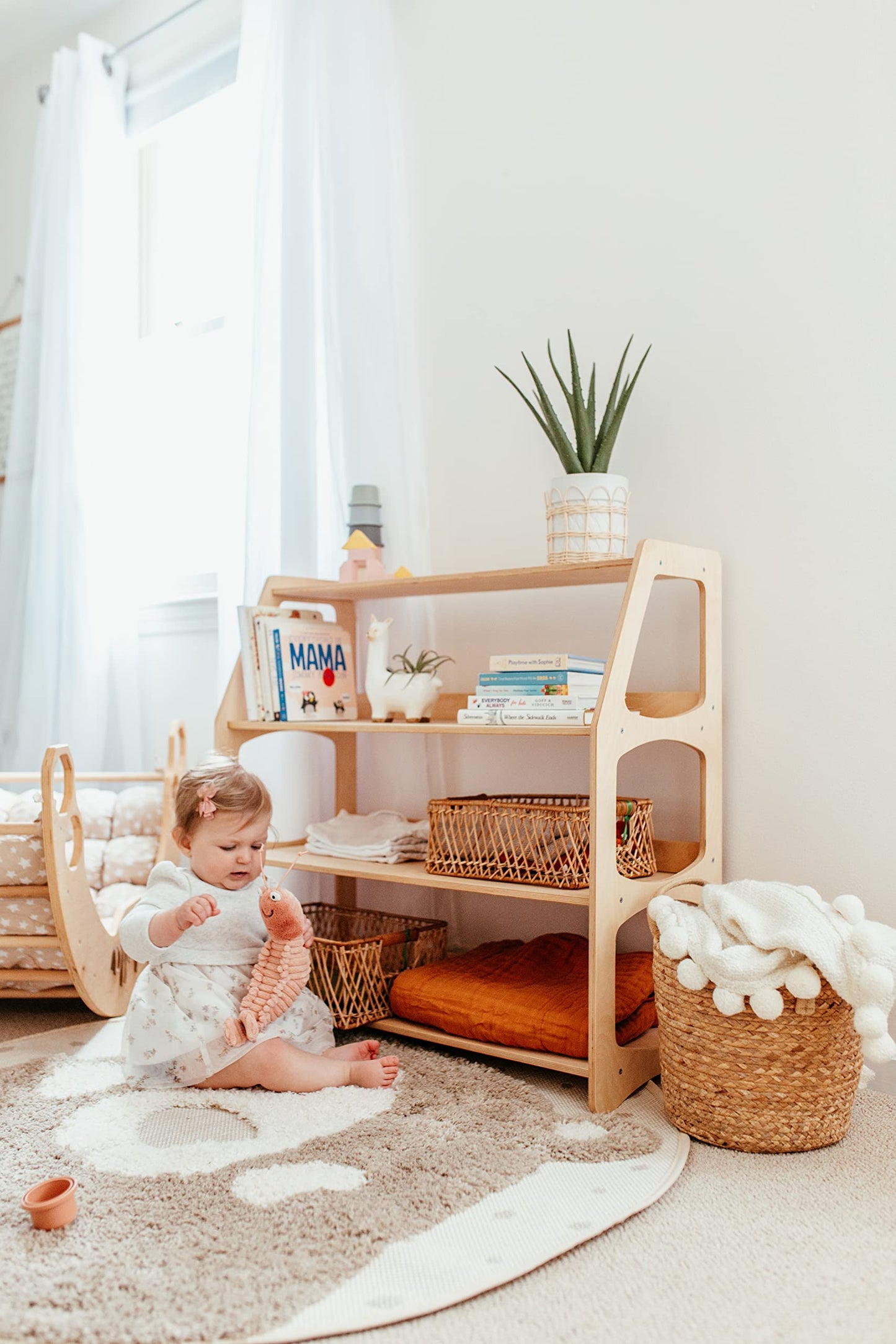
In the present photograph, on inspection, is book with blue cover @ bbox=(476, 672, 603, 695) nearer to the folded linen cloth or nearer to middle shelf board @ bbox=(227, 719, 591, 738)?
middle shelf board @ bbox=(227, 719, 591, 738)

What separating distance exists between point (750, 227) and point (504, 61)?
71cm

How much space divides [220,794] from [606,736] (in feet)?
1.98

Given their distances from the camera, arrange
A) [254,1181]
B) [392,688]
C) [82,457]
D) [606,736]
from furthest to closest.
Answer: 1. [82,457]
2. [392,688]
3. [606,736]
4. [254,1181]

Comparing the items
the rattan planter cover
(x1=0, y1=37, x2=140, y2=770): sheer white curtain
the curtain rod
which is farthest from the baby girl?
the curtain rod

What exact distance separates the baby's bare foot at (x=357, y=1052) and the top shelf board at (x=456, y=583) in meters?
0.76

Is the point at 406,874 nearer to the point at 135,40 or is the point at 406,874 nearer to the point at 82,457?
the point at 82,457

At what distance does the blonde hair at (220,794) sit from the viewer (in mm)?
1667

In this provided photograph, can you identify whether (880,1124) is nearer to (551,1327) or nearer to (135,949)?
(551,1327)

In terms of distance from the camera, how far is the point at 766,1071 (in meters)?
1.34

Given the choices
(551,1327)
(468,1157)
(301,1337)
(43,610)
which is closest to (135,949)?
(468,1157)

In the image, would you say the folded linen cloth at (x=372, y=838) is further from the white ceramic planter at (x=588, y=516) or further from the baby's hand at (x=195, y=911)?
the white ceramic planter at (x=588, y=516)

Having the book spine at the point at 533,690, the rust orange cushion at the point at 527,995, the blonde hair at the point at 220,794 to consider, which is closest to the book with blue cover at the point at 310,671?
the blonde hair at the point at 220,794

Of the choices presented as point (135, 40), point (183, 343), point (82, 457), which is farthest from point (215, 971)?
point (135, 40)

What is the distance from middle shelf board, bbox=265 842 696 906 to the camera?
1.59m
